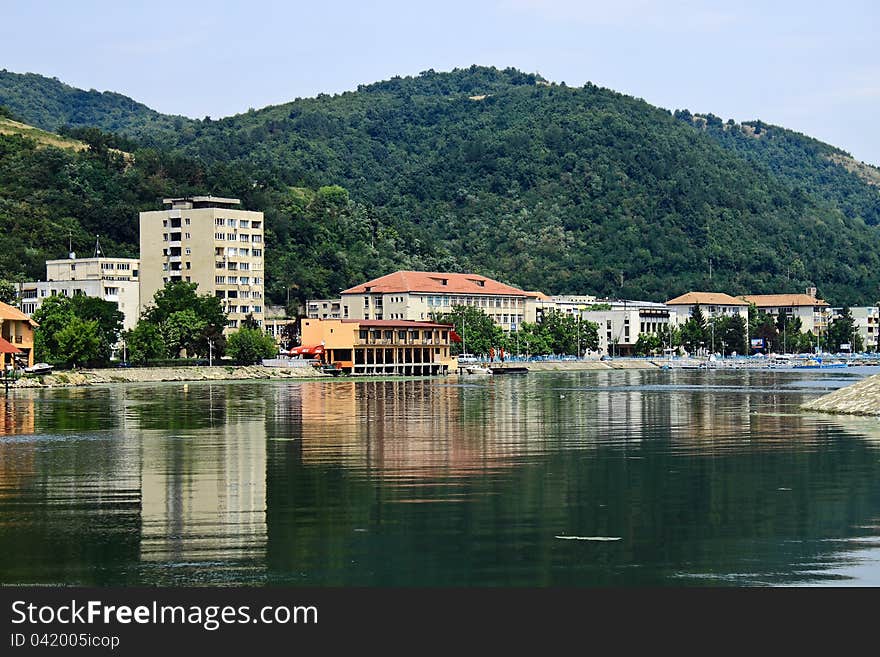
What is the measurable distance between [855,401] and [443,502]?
100 ft

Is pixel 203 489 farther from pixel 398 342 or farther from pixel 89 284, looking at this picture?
pixel 89 284

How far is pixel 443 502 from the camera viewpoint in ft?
77.6

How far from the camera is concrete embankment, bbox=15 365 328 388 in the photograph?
294 feet

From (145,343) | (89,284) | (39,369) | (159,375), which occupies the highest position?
(89,284)

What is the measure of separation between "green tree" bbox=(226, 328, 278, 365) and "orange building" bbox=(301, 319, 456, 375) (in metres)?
8.11

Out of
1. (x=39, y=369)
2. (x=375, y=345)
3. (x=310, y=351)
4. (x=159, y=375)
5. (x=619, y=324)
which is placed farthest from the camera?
(x=619, y=324)

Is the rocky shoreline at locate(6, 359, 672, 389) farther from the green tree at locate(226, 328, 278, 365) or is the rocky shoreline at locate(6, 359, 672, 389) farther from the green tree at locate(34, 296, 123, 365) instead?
the green tree at locate(34, 296, 123, 365)

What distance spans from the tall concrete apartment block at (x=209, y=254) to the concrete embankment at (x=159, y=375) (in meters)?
18.0

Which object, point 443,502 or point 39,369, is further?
point 39,369

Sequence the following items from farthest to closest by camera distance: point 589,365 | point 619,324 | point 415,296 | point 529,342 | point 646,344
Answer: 1. point 619,324
2. point 646,344
3. point 529,342
4. point 589,365
5. point 415,296

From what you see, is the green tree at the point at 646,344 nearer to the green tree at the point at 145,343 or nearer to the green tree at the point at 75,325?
the green tree at the point at 145,343

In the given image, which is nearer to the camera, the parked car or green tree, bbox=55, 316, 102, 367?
the parked car

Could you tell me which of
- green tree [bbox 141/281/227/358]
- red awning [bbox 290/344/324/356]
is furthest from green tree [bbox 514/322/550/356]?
green tree [bbox 141/281/227/358]

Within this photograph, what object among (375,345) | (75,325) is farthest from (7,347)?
(375,345)
